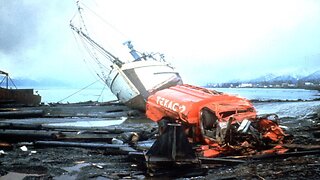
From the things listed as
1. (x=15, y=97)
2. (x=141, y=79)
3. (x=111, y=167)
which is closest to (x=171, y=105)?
(x=111, y=167)

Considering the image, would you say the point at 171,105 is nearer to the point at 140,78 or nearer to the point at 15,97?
the point at 140,78

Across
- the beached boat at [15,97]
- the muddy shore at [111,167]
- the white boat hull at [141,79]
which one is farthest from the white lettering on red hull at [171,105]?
the beached boat at [15,97]

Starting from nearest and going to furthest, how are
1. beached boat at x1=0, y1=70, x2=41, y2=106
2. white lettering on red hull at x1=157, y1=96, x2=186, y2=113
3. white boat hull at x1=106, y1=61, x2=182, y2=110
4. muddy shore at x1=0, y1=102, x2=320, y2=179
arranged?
muddy shore at x1=0, y1=102, x2=320, y2=179 < white lettering on red hull at x1=157, y1=96, x2=186, y2=113 < white boat hull at x1=106, y1=61, x2=182, y2=110 < beached boat at x1=0, y1=70, x2=41, y2=106

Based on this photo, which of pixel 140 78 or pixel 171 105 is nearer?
pixel 171 105

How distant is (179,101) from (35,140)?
5300 mm

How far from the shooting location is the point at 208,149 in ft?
25.3

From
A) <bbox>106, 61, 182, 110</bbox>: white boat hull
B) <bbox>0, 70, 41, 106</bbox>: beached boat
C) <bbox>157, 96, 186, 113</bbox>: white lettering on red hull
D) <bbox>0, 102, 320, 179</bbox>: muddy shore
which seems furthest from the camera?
<bbox>0, 70, 41, 106</bbox>: beached boat

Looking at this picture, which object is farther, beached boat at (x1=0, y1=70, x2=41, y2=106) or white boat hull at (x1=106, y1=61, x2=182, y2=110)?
beached boat at (x1=0, y1=70, x2=41, y2=106)

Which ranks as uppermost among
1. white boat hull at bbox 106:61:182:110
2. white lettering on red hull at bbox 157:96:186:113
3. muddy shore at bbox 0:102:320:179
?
white boat hull at bbox 106:61:182:110

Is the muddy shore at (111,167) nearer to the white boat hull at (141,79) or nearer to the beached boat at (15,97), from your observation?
the white boat hull at (141,79)

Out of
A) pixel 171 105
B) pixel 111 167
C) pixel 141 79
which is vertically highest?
pixel 141 79

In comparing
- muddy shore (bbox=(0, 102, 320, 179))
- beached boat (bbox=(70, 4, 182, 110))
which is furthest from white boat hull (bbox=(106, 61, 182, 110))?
muddy shore (bbox=(0, 102, 320, 179))

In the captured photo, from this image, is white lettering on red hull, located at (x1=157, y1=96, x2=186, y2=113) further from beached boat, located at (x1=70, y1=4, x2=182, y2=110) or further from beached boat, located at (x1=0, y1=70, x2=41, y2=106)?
beached boat, located at (x1=0, y1=70, x2=41, y2=106)

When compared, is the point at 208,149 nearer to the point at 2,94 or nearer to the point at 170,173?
the point at 170,173
